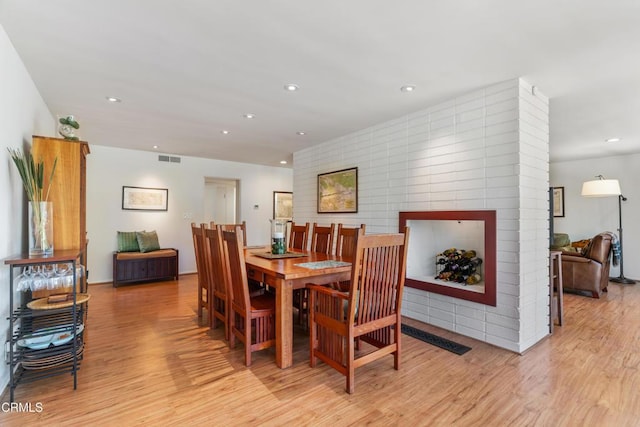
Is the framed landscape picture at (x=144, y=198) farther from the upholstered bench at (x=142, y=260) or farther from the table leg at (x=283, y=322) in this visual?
the table leg at (x=283, y=322)

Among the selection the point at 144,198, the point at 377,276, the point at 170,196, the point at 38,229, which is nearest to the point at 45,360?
the point at 38,229

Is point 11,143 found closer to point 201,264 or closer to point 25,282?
point 25,282

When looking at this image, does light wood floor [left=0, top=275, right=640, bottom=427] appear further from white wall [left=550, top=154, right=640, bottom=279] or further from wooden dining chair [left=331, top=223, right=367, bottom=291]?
white wall [left=550, top=154, right=640, bottom=279]

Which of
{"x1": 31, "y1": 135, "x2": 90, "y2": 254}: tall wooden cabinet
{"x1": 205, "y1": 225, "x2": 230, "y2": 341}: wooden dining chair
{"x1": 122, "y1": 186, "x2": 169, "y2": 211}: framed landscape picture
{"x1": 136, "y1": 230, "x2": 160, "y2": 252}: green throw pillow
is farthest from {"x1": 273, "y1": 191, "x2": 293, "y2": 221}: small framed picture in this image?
{"x1": 31, "y1": 135, "x2": 90, "y2": 254}: tall wooden cabinet

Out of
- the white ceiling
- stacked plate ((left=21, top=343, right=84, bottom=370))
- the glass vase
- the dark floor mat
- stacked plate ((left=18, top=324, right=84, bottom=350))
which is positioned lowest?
the dark floor mat

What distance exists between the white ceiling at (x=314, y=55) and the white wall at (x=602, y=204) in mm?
2897

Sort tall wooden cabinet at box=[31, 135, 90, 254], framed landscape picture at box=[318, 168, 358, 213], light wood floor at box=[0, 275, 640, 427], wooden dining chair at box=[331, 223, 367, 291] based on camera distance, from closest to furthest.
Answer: light wood floor at box=[0, 275, 640, 427] → tall wooden cabinet at box=[31, 135, 90, 254] → wooden dining chair at box=[331, 223, 367, 291] → framed landscape picture at box=[318, 168, 358, 213]

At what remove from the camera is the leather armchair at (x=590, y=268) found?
14.8ft

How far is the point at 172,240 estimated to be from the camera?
6.12 m

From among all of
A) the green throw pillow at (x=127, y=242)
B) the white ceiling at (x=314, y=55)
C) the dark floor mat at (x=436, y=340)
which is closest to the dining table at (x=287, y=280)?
the dark floor mat at (x=436, y=340)

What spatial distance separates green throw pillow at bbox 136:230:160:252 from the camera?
551 centimetres

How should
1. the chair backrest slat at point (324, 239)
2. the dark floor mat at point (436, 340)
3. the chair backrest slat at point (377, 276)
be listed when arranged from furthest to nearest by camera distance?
1. the chair backrest slat at point (324, 239)
2. the dark floor mat at point (436, 340)
3. the chair backrest slat at point (377, 276)

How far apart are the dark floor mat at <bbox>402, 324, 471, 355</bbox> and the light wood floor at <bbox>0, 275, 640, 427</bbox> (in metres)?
0.09

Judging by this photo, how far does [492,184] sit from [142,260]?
210 inches
